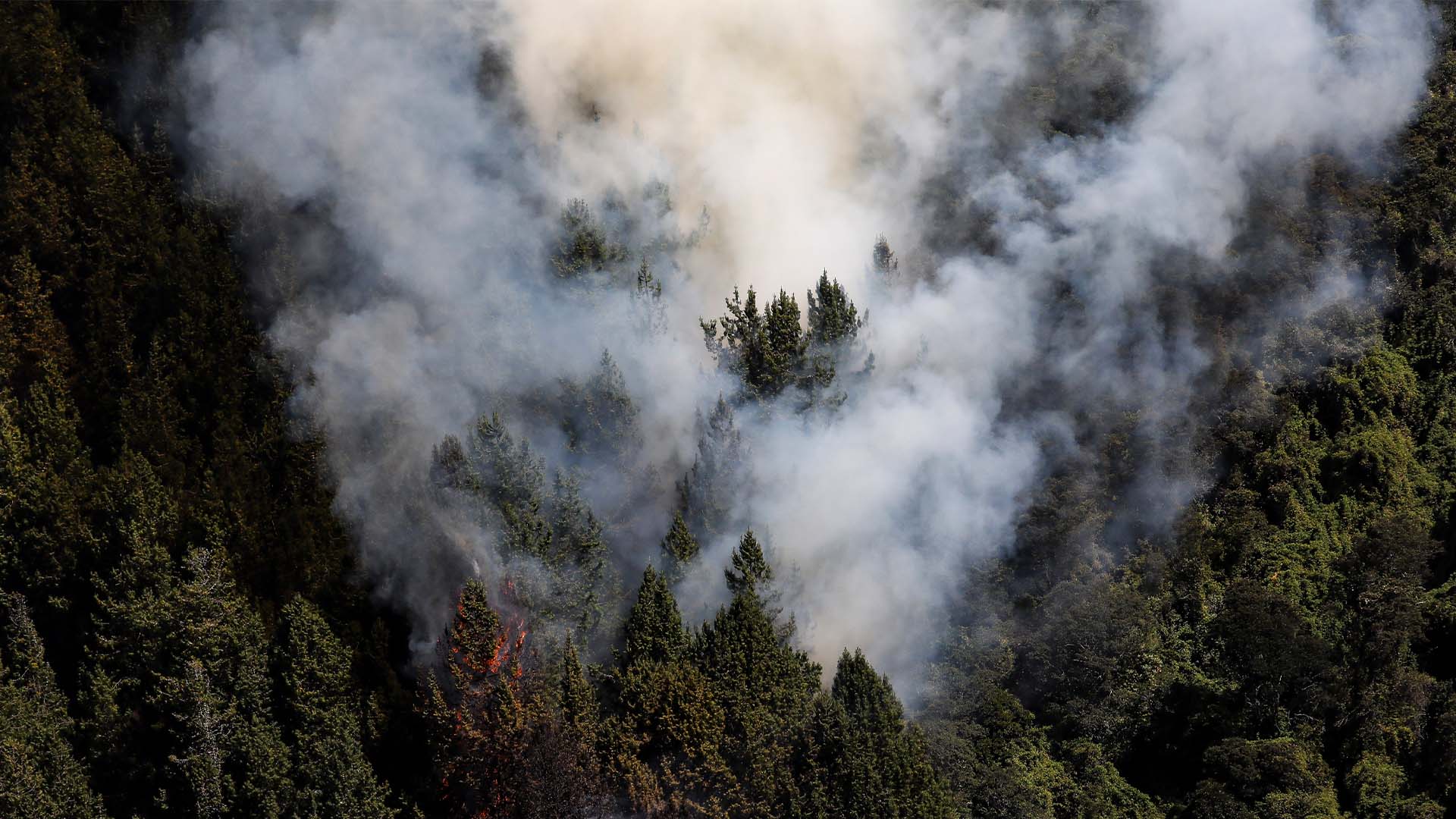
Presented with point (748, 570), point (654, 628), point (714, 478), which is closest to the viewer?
point (654, 628)

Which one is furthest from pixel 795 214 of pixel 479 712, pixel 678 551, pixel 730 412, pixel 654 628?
pixel 479 712

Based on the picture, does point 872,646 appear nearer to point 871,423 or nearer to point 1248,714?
point 871,423

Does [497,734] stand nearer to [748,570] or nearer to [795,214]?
[748,570]

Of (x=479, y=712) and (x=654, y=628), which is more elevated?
(x=654, y=628)

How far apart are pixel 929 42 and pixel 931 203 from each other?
17.9ft

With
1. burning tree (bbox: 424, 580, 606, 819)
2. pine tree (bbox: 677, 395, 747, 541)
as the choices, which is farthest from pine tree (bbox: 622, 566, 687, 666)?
pine tree (bbox: 677, 395, 747, 541)

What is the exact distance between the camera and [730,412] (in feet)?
161

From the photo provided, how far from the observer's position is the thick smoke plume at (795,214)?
49.2 m

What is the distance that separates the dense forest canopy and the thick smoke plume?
0.41 ft

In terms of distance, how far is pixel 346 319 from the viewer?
170 feet

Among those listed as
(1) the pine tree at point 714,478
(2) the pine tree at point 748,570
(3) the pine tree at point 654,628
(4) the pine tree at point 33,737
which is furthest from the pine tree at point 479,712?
(4) the pine tree at point 33,737

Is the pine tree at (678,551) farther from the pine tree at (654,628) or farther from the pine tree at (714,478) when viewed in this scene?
the pine tree at (654,628)

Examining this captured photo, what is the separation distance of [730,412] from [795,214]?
25.3ft

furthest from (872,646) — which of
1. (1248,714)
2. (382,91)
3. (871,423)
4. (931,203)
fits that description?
(382,91)
